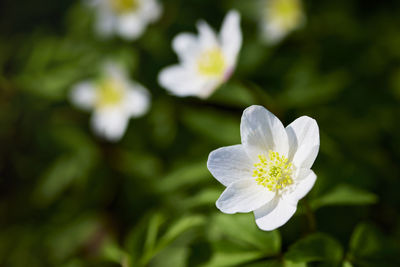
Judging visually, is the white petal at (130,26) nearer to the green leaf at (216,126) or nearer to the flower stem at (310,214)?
the green leaf at (216,126)

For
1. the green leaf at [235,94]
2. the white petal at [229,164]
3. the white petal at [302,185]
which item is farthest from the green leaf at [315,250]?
the green leaf at [235,94]

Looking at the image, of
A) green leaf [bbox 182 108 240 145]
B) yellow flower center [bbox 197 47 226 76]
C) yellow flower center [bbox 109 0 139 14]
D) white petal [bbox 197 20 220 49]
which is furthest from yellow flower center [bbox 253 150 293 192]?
yellow flower center [bbox 109 0 139 14]

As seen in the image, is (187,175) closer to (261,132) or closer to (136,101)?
(261,132)

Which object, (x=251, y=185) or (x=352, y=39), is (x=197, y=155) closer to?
(x=251, y=185)

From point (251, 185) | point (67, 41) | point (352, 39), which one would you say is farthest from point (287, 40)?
point (251, 185)

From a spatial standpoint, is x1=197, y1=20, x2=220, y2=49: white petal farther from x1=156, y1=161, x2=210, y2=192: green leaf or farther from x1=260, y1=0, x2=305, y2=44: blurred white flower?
x1=260, y1=0, x2=305, y2=44: blurred white flower

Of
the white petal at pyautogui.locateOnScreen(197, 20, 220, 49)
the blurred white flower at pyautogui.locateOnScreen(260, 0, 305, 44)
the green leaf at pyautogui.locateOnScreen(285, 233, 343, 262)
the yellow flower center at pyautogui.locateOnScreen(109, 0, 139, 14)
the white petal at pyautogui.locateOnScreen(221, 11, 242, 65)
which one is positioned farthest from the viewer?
the blurred white flower at pyautogui.locateOnScreen(260, 0, 305, 44)
